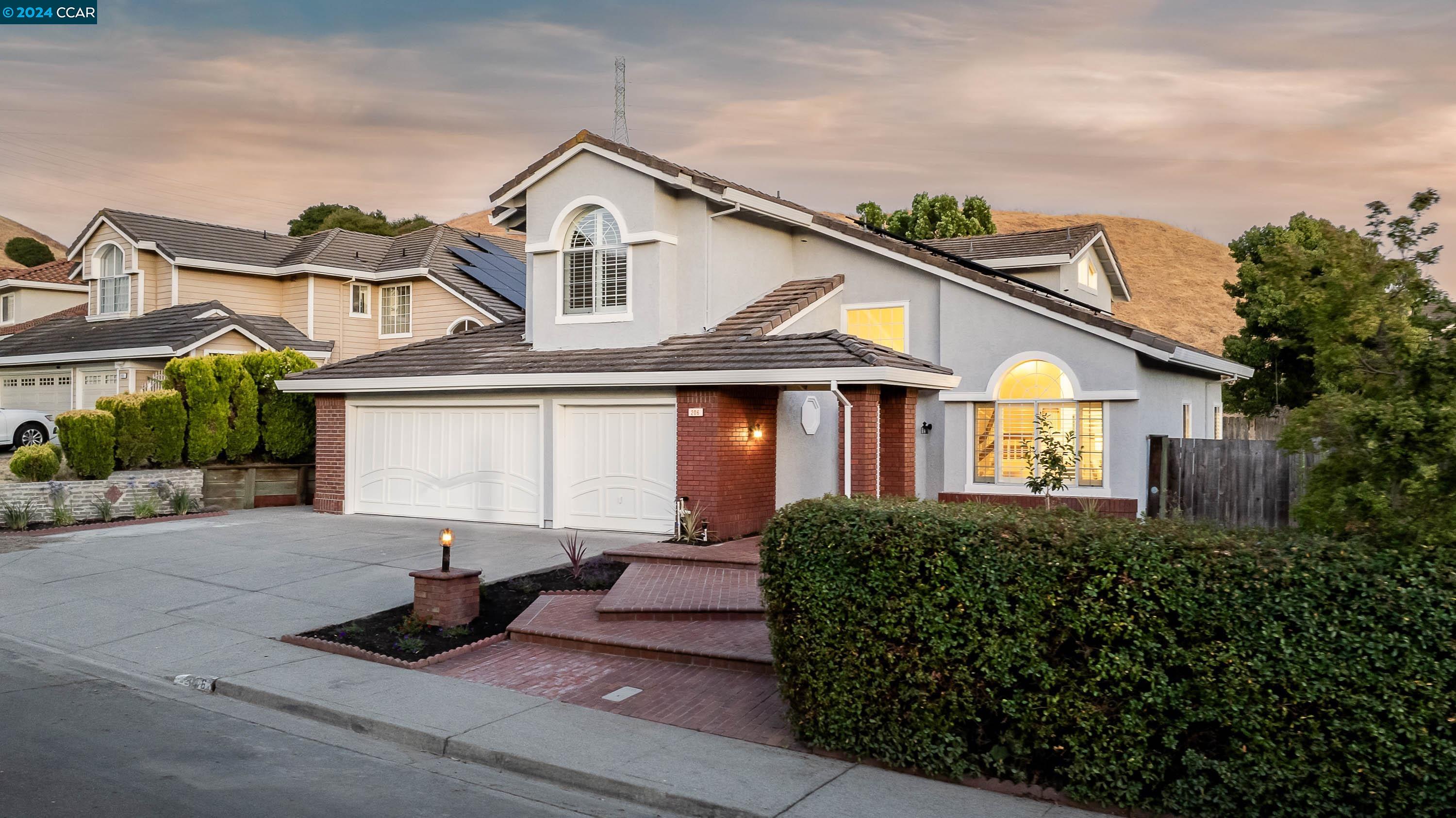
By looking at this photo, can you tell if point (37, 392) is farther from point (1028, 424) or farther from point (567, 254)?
point (1028, 424)

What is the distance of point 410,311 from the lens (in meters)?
28.8

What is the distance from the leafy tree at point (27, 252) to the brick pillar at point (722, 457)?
2861 inches

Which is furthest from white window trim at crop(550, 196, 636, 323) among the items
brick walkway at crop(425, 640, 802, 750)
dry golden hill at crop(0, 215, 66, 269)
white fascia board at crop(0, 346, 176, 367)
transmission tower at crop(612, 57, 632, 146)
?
dry golden hill at crop(0, 215, 66, 269)

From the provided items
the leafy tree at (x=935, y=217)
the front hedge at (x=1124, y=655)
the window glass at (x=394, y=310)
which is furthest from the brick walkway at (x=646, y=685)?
the leafy tree at (x=935, y=217)

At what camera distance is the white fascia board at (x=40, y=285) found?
33.8 meters

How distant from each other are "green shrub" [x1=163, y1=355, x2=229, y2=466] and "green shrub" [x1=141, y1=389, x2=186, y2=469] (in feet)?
0.62

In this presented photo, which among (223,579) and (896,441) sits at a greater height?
(896,441)

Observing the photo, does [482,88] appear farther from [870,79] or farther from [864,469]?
[864,469]

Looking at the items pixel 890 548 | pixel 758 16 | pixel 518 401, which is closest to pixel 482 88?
pixel 758 16

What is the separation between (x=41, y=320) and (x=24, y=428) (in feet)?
44.9

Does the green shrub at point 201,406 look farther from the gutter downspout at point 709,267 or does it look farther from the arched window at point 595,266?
the gutter downspout at point 709,267

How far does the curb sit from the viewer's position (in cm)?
575

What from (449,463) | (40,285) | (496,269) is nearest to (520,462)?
(449,463)

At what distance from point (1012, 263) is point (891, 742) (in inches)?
617
